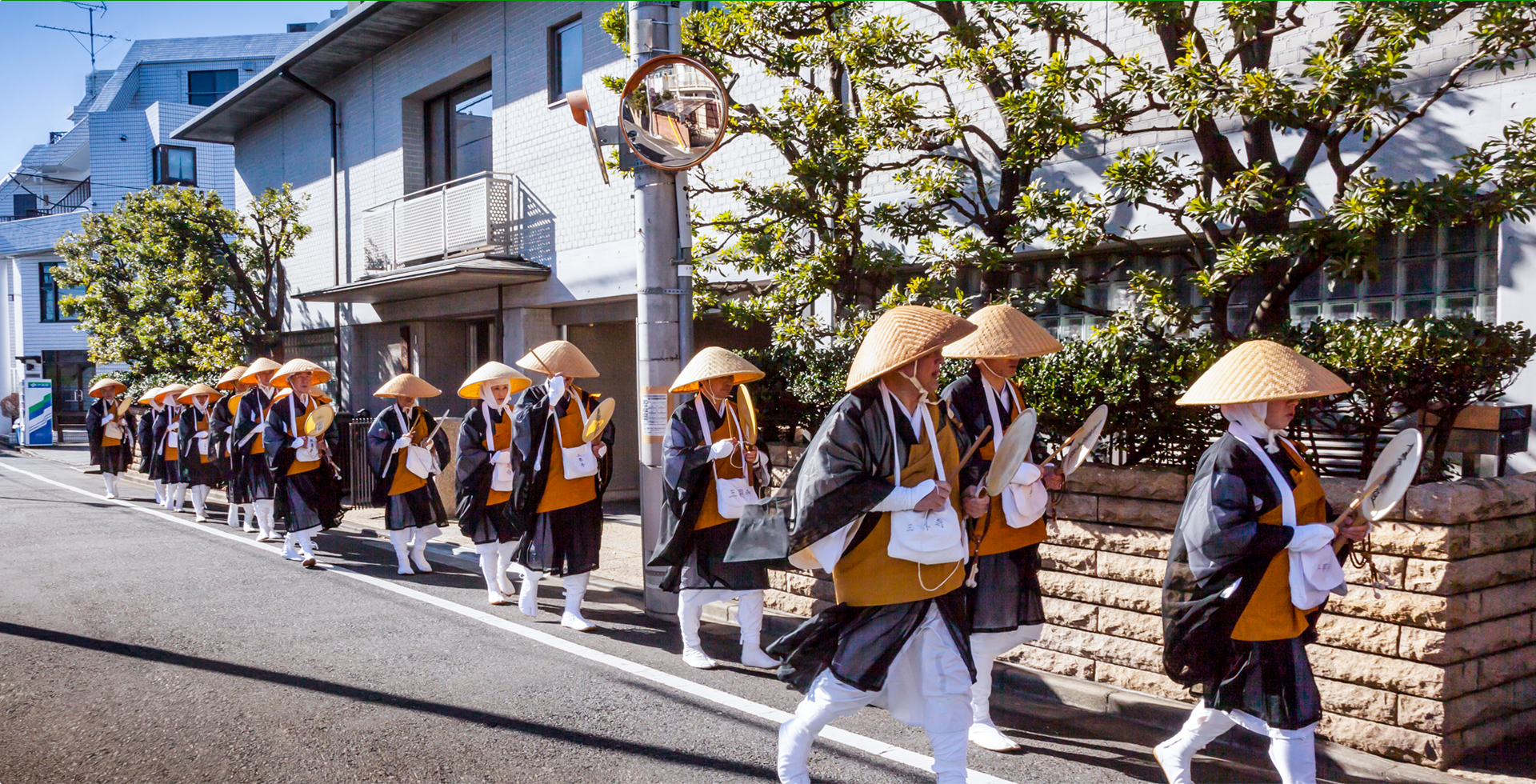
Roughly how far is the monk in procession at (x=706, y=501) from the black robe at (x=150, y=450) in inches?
467

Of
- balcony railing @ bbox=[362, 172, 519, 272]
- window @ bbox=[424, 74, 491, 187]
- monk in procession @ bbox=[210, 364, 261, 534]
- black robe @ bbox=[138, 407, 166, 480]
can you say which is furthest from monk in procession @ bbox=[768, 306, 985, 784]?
black robe @ bbox=[138, 407, 166, 480]

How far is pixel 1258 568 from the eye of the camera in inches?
146

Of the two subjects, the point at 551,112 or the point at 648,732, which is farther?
the point at 551,112

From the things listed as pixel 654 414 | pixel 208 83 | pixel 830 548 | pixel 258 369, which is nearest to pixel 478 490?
pixel 654 414

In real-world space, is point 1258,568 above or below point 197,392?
below

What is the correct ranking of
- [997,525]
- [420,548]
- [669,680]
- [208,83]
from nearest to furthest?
[997,525] → [669,680] → [420,548] → [208,83]

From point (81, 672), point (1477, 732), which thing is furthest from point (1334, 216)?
point (81, 672)

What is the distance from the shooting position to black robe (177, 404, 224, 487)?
14.0 meters

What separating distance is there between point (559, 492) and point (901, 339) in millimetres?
4107

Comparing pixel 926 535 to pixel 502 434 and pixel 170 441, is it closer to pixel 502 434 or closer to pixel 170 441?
pixel 502 434

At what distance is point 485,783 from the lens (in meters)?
4.37

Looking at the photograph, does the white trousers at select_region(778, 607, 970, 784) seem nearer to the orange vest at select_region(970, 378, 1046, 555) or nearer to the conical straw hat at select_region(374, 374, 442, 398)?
the orange vest at select_region(970, 378, 1046, 555)

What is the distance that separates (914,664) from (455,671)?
10.7 ft

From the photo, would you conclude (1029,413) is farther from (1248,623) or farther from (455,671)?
(455,671)
